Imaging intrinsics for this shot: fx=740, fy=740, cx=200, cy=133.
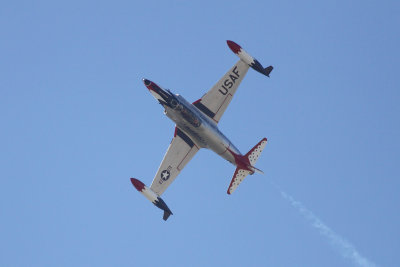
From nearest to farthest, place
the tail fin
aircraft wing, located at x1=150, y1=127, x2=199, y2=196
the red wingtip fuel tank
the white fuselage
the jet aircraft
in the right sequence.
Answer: the white fuselage → the jet aircraft → the tail fin → the red wingtip fuel tank → aircraft wing, located at x1=150, y1=127, x2=199, y2=196

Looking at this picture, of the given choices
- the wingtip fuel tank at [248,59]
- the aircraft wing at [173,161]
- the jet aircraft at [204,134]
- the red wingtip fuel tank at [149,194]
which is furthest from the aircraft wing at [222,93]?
the red wingtip fuel tank at [149,194]

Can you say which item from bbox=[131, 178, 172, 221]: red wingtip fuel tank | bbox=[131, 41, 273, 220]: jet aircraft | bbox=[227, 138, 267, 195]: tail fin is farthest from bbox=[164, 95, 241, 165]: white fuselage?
bbox=[131, 178, 172, 221]: red wingtip fuel tank

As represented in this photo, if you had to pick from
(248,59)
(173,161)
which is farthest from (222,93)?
(173,161)

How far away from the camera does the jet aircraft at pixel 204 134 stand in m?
62.8

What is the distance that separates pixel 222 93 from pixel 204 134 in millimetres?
4534

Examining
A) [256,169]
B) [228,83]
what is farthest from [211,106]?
[256,169]

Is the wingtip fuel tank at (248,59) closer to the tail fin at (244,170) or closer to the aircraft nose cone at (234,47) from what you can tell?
the aircraft nose cone at (234,47)

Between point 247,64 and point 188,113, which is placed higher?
point 247,64

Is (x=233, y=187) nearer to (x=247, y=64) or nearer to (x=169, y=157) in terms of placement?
(x=169, y=157)

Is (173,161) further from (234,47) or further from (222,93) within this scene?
(234,47)

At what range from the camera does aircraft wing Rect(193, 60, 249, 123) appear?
65.3 metres

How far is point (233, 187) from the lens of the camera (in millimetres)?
64562

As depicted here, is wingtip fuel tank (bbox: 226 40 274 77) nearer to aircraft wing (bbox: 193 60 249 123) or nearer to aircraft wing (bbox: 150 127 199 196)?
aircraft wing (bbox: 193 60 249 123)

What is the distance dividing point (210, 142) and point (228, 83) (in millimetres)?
5697
